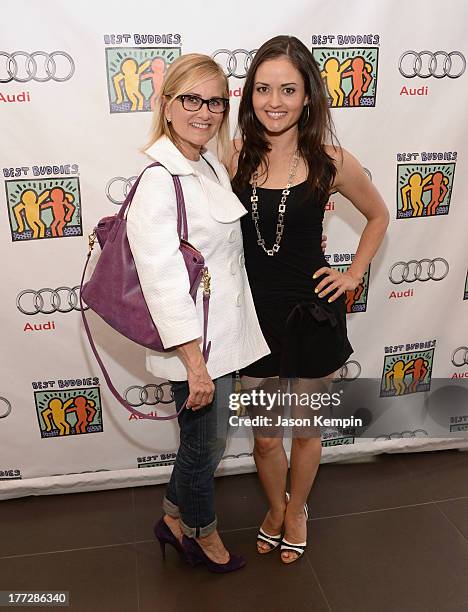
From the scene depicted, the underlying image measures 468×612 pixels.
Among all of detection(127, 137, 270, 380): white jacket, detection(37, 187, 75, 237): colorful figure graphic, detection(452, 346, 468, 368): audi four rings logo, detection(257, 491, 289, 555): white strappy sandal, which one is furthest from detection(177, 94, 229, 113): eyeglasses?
detection(452, 346, 468, 368): audi four rings logo

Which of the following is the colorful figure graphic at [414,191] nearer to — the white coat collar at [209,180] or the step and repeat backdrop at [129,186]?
the step and repeat backdrop at [129,186]

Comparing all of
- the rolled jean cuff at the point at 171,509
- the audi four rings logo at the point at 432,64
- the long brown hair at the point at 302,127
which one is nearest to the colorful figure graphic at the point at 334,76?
the audi four rings logo at the point at 432,64

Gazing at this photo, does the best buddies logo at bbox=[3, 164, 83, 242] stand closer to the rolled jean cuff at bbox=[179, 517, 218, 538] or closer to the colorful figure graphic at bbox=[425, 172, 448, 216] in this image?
the rolled jean cuff at bbox=[179, 517, 218, 538]

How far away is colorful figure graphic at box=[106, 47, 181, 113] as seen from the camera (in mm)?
2104

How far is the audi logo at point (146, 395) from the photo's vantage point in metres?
2.52

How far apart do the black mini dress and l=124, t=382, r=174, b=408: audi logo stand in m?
0.67

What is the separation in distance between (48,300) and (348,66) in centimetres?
134

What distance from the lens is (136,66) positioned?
2.12 metres

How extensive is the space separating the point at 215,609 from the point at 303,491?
0.47 meters

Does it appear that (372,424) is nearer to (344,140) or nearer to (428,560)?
(428,560)

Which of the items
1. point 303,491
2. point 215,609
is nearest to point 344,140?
point 303,491

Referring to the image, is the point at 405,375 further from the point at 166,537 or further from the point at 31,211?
the point at 31,211

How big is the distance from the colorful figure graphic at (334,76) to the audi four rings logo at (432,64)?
222mm

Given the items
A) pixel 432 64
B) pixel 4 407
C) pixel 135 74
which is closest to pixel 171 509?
pixel 4 407
